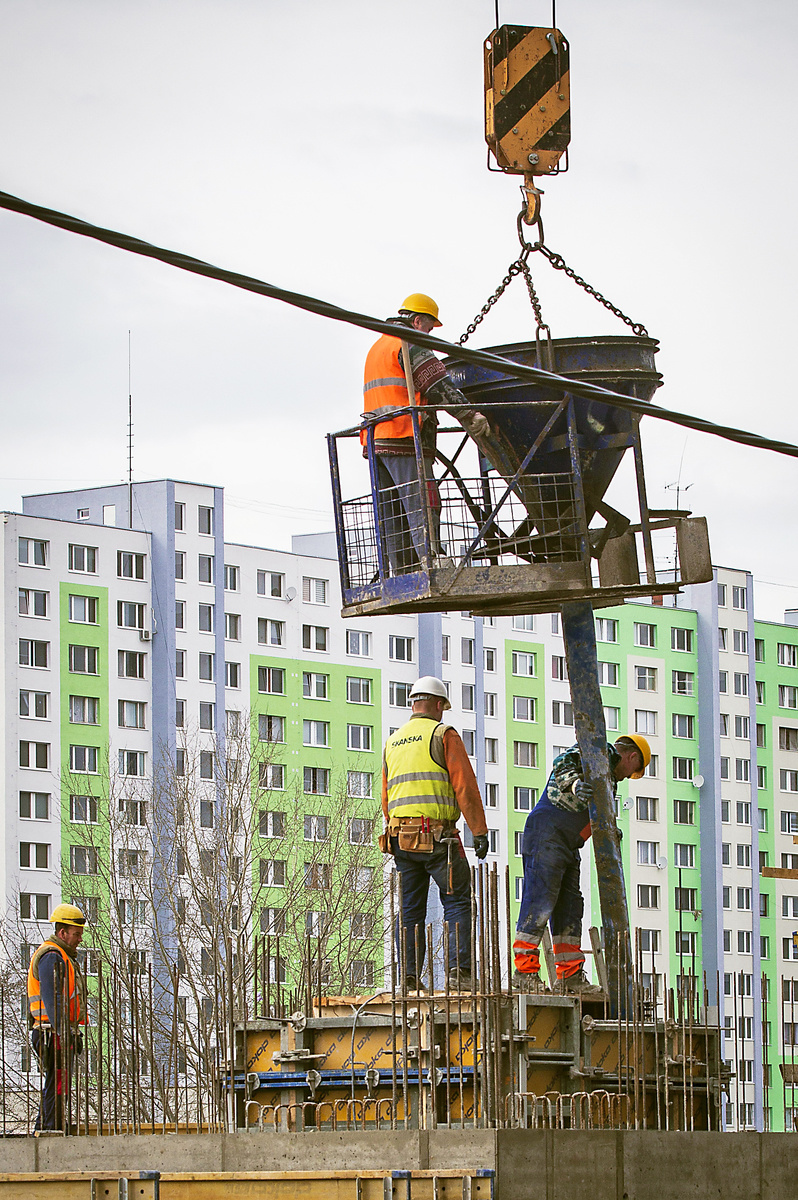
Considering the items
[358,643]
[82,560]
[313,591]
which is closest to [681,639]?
[358,643]

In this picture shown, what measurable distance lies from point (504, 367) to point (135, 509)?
71688 mm

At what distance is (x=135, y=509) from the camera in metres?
81.2

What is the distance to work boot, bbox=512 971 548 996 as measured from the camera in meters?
14.8

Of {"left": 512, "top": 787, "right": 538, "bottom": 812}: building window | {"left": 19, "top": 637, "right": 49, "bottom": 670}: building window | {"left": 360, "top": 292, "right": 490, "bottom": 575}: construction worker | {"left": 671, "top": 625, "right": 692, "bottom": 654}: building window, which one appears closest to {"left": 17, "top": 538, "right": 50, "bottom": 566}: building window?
{"left": 19, "top": 637, "right": 49, "bottom": 670}: building window

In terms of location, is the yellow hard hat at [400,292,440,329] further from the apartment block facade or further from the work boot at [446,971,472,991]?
the apartment block facade

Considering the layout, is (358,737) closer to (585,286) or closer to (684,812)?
(684,812)

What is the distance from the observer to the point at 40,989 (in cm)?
1529

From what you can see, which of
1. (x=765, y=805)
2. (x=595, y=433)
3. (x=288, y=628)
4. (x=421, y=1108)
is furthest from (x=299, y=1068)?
(x=765, y=805)

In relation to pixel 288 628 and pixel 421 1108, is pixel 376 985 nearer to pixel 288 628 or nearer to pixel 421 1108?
pixel 288 628

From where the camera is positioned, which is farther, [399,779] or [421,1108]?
[399,779]

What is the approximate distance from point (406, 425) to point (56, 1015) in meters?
4.66

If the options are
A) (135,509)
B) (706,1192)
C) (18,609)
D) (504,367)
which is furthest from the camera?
(135,509)

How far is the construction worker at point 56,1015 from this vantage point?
14.9 m

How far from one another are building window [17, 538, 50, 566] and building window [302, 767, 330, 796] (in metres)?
13.0
